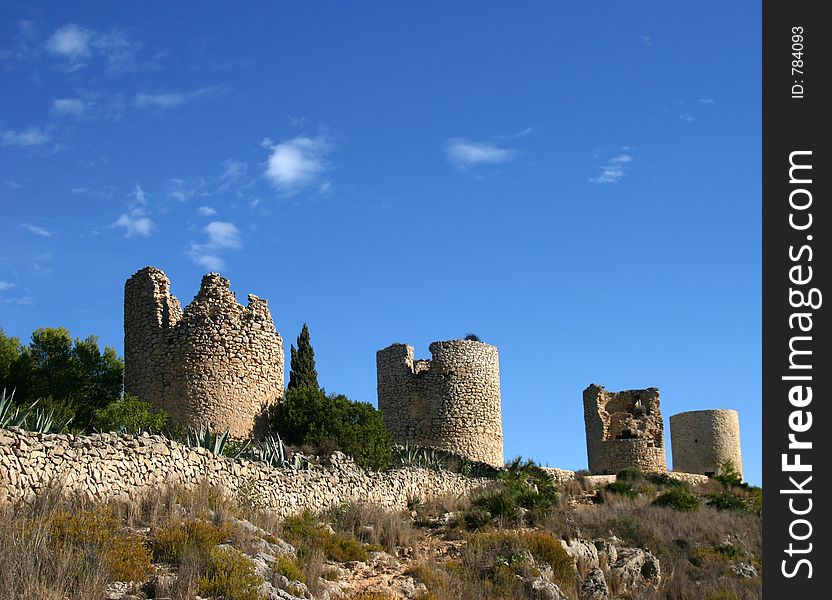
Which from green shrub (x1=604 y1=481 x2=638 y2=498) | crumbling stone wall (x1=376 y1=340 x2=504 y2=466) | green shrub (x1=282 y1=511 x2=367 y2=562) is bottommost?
green shrub (x1=282 y1=511 x2=367 y2=562)

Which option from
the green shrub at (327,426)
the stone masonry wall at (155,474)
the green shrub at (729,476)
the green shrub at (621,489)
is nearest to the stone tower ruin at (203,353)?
the green shrub at (327,426)

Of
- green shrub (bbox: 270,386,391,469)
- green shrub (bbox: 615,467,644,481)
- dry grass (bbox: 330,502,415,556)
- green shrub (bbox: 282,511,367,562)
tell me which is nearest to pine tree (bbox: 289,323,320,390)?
green shrub (bbox: 270,386,391,469)

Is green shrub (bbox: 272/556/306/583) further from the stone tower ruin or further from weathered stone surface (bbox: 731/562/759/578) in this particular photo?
the stone tower ruin

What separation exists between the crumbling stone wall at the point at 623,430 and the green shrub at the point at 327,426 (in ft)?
47.5

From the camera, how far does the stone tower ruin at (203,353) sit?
2244cm

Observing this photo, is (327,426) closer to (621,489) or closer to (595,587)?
(595,587)

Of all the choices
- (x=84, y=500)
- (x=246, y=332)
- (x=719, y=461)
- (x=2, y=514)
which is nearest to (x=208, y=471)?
(x=84, y=500)

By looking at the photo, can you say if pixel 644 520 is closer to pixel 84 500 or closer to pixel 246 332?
pixel 246 332

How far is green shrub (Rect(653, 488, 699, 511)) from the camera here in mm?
25781

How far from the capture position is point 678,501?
85.6 ft

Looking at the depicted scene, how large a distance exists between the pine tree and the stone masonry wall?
9951 millimetres

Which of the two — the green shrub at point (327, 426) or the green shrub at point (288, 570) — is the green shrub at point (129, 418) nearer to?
the green shrub at point (327, 426)

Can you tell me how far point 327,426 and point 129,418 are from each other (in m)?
4.80

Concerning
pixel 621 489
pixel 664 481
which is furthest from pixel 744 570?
pixel 664 481
